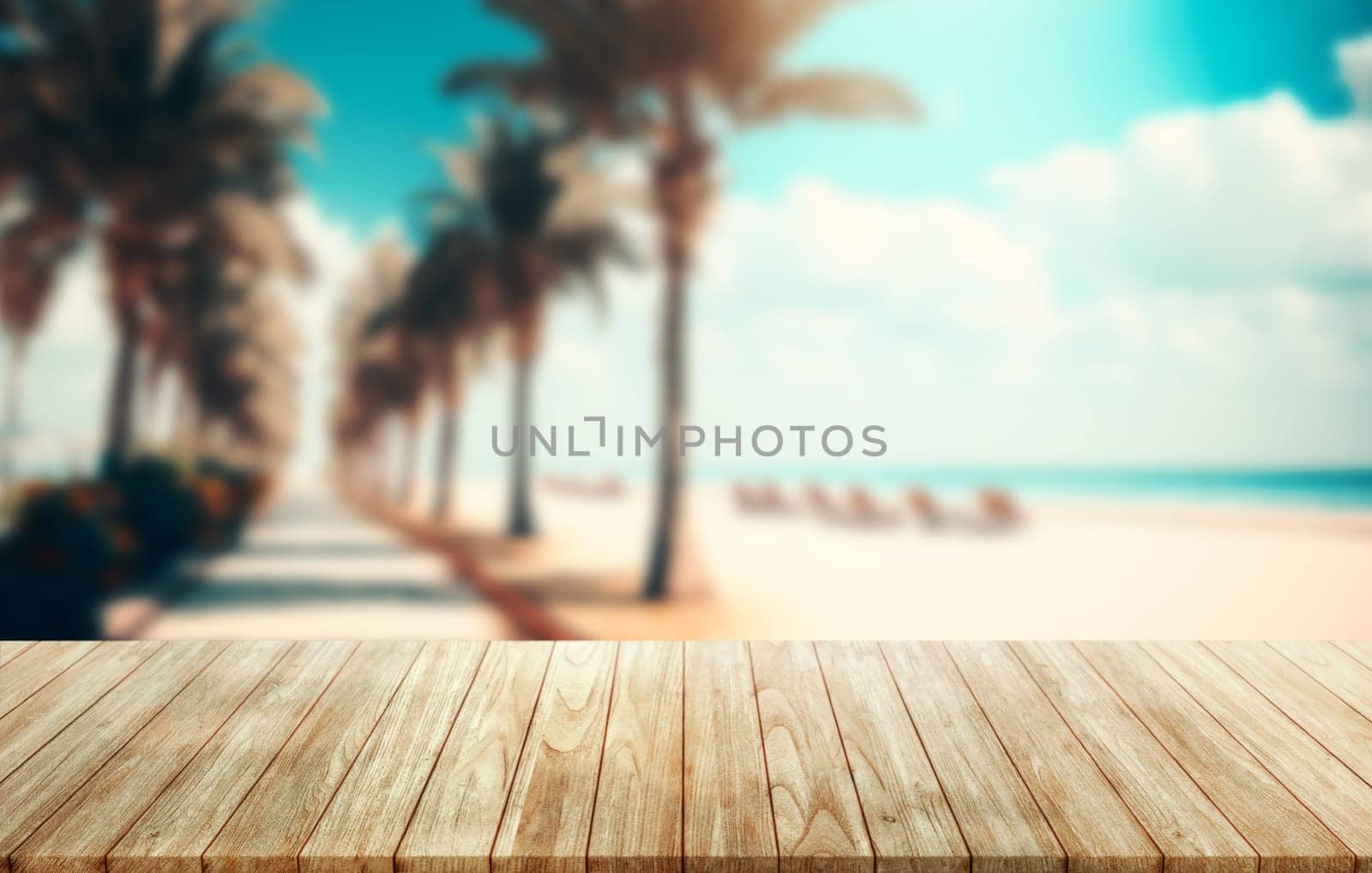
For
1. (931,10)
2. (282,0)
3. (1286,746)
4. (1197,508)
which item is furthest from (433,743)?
(1197,508)

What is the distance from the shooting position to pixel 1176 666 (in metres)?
3.54

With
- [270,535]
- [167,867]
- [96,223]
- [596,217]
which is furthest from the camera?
[270,535]

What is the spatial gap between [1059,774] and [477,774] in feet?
4.35

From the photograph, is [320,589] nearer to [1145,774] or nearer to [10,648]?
[10,648]

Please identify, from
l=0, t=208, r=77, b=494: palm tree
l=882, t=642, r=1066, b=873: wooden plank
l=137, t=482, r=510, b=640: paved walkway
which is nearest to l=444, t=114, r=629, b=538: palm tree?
l=137, t=482, r=510, b=640: paved walkway

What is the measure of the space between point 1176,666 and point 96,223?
458 cm

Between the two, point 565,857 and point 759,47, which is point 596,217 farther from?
point 565,857

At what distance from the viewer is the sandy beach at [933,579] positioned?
490cm

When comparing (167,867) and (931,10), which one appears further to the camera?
(931,10)

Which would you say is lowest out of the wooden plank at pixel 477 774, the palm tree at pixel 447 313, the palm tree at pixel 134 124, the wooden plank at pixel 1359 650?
the wooden plank at pixel 477 774

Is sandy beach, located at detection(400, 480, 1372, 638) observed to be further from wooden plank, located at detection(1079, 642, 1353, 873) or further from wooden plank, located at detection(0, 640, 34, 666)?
wooden plank, located at detection(0, 640, 34, 666)

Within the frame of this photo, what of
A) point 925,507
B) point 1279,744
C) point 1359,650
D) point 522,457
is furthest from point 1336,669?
point 522,457

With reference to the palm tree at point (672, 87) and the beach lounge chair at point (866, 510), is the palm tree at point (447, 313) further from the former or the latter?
the beach lounge chair at point (866, 510)

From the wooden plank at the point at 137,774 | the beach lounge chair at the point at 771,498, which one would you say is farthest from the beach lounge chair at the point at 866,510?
the wooden plank at the point at 137,774
